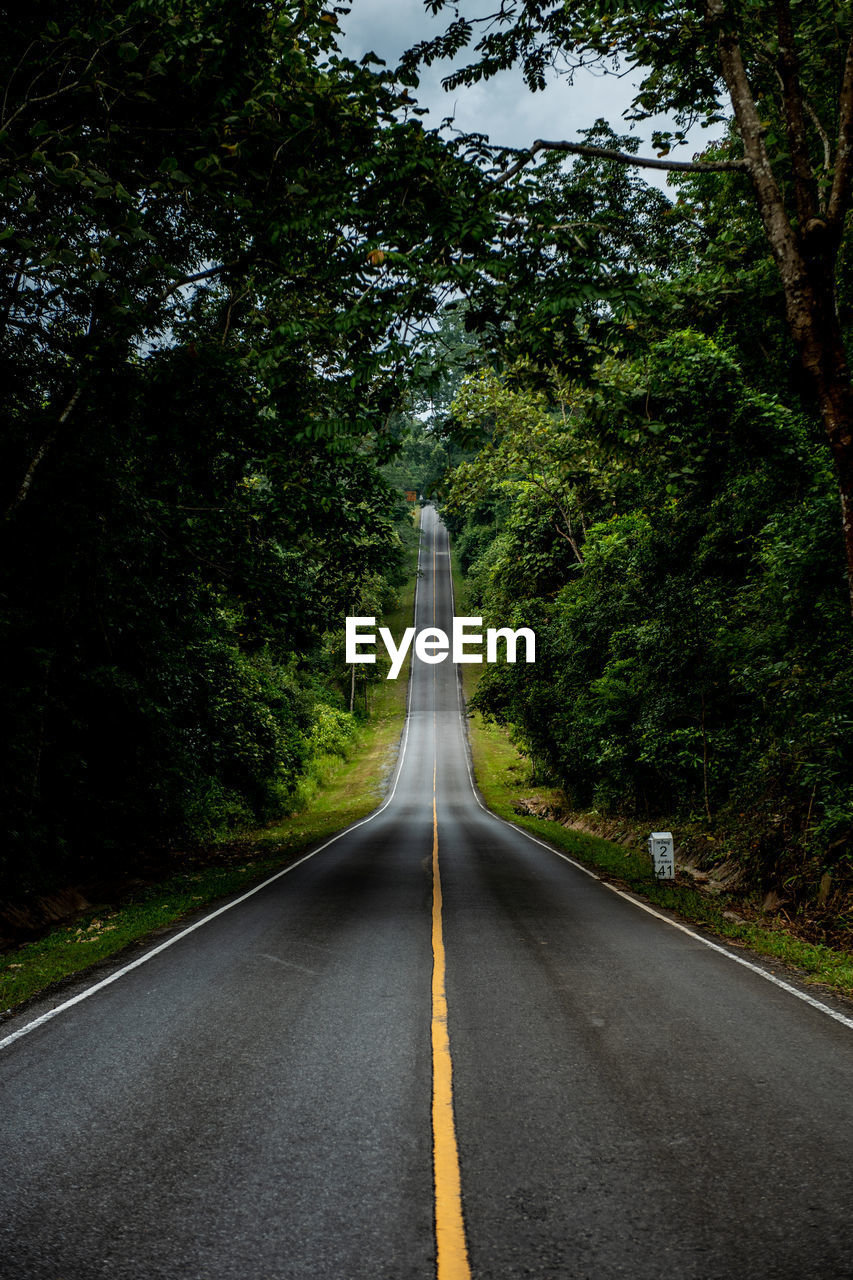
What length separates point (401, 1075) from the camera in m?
4.59

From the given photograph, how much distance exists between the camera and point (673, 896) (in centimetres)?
1133

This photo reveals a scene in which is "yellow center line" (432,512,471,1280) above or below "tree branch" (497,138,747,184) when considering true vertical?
below

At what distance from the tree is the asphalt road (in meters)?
4.88

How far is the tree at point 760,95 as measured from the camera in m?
6.75

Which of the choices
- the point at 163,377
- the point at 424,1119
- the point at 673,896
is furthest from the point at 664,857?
the point at 163,377

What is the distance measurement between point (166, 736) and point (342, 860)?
4925 mm

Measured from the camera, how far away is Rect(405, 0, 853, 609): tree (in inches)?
266

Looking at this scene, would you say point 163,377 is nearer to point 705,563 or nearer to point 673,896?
point 705,563

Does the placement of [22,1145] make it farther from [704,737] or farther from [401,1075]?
[704,737]

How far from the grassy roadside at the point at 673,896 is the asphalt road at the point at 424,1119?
0.85 metres

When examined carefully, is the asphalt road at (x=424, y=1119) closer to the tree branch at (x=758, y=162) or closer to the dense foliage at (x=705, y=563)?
the dense foliage at (x=705, y=563)

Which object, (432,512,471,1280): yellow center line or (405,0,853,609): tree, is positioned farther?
(405,0,853,609): tree
